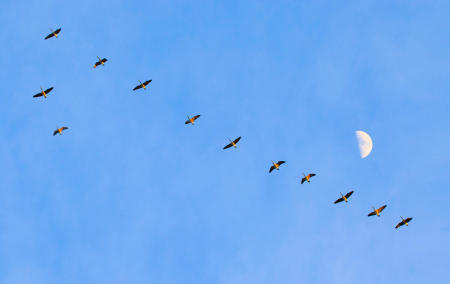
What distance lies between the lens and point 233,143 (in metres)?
108

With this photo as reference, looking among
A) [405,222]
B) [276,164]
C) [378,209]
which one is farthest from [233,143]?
[405,222]

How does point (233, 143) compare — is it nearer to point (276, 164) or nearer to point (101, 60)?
point (276, 164)

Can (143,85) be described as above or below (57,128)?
above

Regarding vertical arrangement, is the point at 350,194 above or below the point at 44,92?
below

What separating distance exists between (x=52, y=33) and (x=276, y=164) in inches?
3112

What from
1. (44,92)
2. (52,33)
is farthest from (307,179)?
(52,33)

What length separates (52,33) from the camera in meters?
119

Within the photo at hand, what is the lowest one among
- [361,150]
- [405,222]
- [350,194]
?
[405,222]

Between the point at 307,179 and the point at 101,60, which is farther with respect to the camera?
the point at 101,60

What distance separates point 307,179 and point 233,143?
74.7 ft

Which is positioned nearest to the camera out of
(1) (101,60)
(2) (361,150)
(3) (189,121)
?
(2) (361,150)

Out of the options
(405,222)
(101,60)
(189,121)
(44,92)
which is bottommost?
(405,222)

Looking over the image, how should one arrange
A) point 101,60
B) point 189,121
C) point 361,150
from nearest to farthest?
1. point 361,150
2. point 189,121
3. point 101,60

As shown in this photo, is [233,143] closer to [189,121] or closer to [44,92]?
[189,121]
